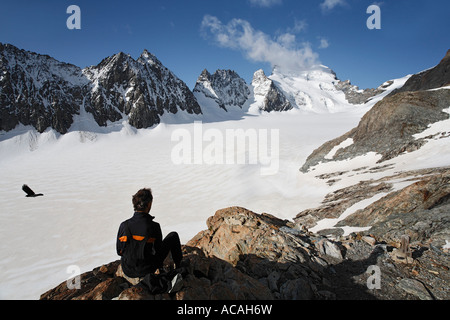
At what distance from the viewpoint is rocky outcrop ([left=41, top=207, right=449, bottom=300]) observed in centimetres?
366

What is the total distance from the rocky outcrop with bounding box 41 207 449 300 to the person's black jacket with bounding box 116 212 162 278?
1.88 ft

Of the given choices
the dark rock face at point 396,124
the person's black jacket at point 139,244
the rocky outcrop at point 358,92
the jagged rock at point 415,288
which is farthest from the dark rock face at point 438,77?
the rocky outcrop at point 358,92

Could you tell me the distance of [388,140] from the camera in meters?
19.2

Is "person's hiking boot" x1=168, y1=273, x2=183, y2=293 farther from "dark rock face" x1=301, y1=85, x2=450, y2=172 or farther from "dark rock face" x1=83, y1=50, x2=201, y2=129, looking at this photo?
"dark rock face" x1=83, y1=50, x2=201, y2=129

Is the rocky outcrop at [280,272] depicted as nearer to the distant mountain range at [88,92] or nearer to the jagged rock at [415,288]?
the jagged rock at [415,288]

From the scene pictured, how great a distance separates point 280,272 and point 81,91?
82.2 metres

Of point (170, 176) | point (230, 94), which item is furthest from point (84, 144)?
point (230, 94)

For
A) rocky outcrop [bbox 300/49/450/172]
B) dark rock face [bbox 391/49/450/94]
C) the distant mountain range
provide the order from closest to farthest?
rocky outcrop [bbox 300/49/450/172]
dark rock face [bbox 391/49/450/94]
the distant mountain range

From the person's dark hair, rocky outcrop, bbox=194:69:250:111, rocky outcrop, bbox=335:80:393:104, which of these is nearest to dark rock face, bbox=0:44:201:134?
rocky outcrop, bbox=194:69:250:111

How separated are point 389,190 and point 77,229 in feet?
67.7

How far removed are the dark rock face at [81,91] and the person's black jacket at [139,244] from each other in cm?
6631

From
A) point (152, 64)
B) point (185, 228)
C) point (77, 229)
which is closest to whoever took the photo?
point (185, 228)

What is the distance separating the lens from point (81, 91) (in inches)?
2625
